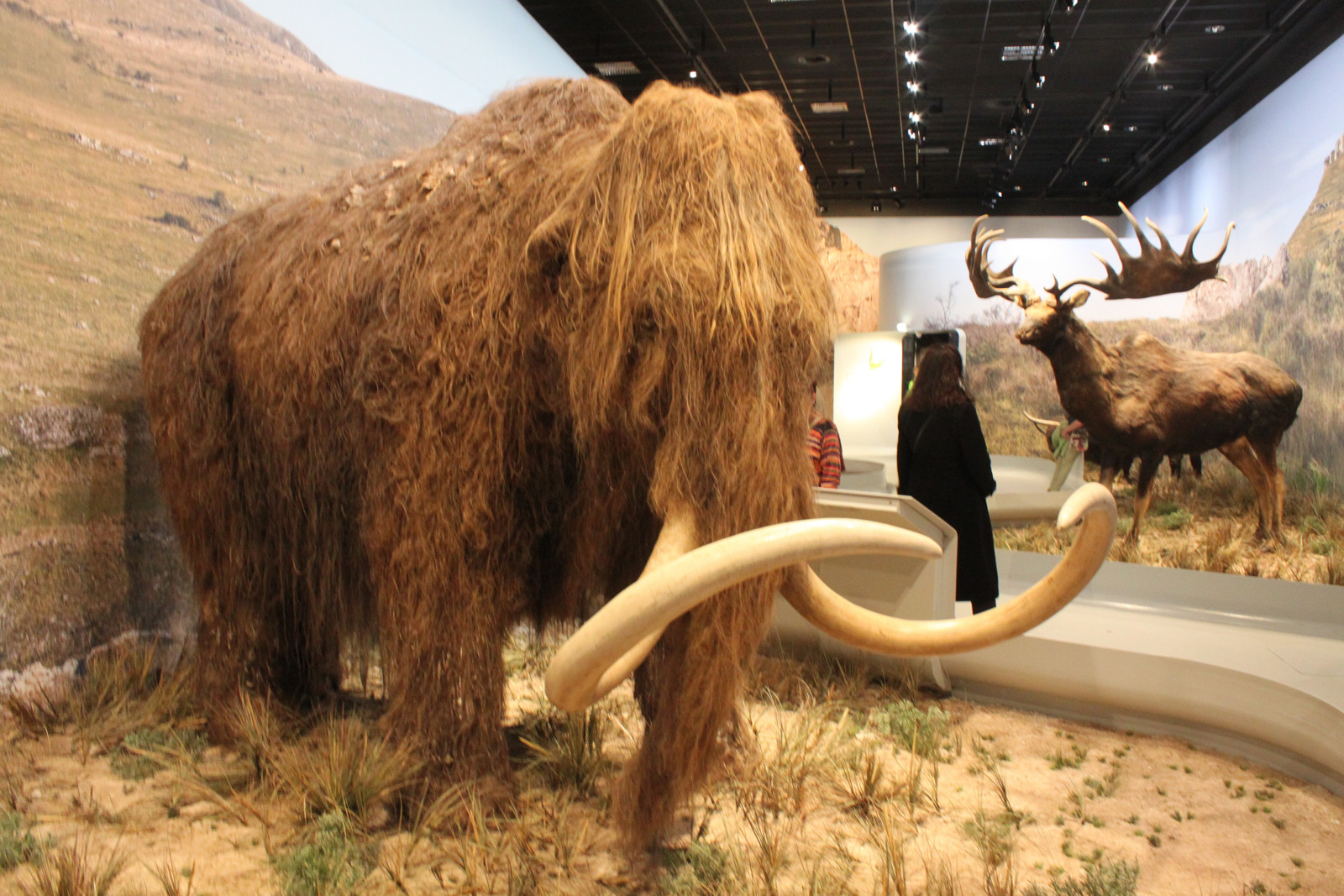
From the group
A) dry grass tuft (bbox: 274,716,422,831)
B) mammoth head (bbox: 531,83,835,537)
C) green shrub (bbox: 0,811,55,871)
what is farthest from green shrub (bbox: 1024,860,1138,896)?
green shrub (bbox: 0,811,55,871)

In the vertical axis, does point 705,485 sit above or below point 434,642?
above

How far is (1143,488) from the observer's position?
13.1 ft

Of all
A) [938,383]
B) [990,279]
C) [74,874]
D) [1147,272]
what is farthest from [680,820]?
[1147,272]

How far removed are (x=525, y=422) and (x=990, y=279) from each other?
2788 millimetres

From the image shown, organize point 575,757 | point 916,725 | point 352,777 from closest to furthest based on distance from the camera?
1. point 352,777
2. point 575,757
3. point 916,725

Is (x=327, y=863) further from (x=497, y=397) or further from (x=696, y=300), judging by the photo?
(x=696, y=300)

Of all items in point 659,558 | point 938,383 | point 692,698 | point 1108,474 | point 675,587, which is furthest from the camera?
point 1108,474

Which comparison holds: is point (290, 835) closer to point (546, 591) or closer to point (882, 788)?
point (546, 591)

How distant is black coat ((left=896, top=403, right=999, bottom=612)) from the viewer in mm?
2785

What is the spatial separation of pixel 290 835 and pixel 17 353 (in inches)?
64.4

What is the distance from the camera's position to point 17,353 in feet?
7.79

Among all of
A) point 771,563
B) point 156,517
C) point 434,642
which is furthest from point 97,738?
point 771,563

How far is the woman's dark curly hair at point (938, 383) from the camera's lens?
276cm

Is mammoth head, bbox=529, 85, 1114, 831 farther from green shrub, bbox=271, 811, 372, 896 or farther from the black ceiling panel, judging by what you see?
the black ceiling panel
